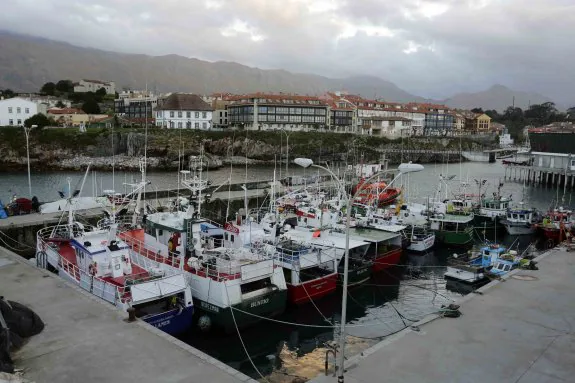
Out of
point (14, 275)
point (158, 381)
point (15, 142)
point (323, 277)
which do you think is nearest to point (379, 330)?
point (323, 277)

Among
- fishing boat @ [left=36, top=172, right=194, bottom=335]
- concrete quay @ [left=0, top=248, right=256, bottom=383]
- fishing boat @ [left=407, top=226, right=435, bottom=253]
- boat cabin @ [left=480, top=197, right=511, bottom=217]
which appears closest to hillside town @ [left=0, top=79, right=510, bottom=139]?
boat cabin @ [left=480, top=197, right=511, bottom=217]

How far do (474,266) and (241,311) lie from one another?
11718 mm

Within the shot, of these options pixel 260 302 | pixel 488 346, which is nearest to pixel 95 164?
pixel 260 302

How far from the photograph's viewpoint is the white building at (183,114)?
95438mm

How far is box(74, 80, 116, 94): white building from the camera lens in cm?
14193

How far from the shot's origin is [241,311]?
15656 millimetres

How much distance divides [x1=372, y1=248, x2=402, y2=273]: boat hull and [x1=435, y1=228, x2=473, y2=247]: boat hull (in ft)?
19.3

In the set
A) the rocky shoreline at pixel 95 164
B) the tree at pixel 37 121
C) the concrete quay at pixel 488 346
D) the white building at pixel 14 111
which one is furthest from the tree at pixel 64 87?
the concrete quay at pixel 488 346

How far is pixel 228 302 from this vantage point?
50.5 ft

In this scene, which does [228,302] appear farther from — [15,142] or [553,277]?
[15,142]

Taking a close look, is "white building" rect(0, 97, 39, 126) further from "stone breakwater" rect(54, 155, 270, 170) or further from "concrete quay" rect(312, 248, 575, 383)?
"concrete quay" rect(312, 248, 575, 383)

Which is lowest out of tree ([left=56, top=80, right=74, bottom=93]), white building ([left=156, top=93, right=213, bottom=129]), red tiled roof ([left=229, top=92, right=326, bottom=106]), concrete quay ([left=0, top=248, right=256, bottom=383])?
concrete quay ([left=0, top=248, right=256, bottom=383])

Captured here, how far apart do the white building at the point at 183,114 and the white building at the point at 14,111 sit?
23747 millimetres

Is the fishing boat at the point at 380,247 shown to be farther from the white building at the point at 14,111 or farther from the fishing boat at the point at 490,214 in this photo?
the white building at the point at 14,111
